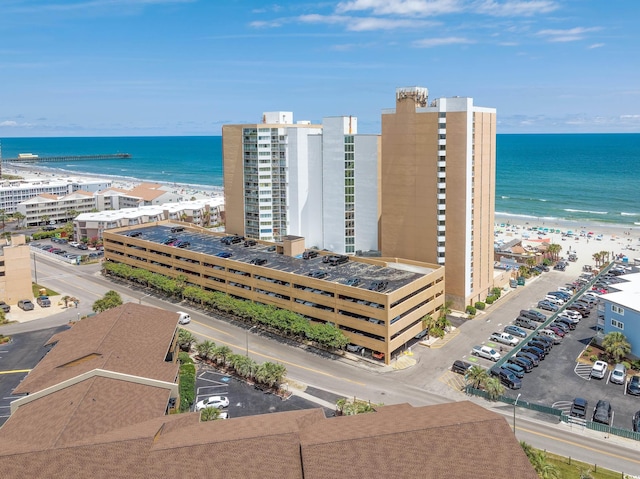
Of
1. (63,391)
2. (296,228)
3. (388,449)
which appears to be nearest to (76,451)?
(63,391)

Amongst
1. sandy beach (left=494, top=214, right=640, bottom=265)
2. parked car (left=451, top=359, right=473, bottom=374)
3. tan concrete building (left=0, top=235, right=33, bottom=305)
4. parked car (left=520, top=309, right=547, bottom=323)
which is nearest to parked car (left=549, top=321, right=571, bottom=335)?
parked car (left=520, top=309, right=547, bottom=323)

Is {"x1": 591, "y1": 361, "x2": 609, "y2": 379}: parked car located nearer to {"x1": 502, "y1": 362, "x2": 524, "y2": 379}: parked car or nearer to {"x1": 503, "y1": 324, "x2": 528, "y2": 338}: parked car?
{"x1": 502, "y1": 362, "x2": 524, "y2": 379}: parked car

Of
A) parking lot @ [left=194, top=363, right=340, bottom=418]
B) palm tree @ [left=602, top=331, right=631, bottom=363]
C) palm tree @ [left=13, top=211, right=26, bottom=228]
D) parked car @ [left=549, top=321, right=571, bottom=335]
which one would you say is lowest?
parking lot @ [left=194, top=363, right=340, bottom=418]

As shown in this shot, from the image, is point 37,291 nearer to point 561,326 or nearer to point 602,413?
point 561,326

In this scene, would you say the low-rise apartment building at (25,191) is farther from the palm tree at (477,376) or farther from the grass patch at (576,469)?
the grass patch at (576,469)

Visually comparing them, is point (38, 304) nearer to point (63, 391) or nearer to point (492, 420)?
point (63, 391)

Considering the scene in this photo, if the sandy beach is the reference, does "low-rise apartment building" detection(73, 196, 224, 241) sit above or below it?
above

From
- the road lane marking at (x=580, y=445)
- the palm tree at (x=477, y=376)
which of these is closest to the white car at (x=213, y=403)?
the palm tree at (x=477, y=376)
